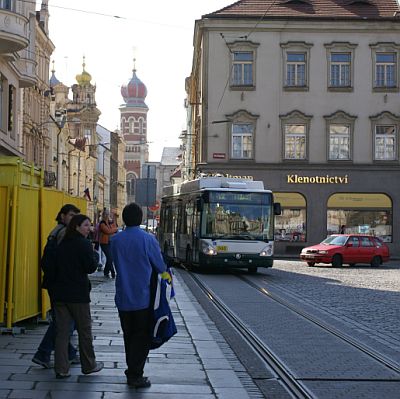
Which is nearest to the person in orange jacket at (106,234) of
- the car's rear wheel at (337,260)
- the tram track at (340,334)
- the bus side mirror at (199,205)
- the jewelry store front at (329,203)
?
the bus side mirror at (199,205)

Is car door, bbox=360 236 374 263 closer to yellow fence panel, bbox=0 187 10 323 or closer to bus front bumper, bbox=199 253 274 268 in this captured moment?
bus front bumper, bbox=199 253 274 268

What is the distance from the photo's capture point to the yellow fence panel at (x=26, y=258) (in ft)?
36.2

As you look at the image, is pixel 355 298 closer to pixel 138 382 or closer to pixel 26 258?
pixel 26 258

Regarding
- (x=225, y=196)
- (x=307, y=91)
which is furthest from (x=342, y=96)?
(x=225, y=196)

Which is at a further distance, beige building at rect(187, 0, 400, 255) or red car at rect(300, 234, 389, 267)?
beige building at rect(187, 0, 400, 255)

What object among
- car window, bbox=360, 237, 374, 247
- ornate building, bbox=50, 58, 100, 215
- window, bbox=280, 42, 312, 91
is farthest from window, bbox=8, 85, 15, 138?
ornate building, bbox=50, 58, 100, 215

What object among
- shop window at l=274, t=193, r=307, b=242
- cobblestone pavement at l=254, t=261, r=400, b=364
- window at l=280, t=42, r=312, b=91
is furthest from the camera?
window at l=280, t=42, r=312, b=91

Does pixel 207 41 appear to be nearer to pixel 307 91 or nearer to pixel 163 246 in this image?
pixel 307 91

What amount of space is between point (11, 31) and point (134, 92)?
164 m

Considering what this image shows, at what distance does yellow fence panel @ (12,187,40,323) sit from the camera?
1105 cm

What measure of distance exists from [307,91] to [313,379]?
40.7 m

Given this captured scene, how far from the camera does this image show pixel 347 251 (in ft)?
119

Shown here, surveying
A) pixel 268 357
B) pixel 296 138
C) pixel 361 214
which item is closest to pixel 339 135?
pixel 296 138

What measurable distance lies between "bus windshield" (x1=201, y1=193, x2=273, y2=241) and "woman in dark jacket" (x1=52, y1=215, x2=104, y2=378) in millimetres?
19152
